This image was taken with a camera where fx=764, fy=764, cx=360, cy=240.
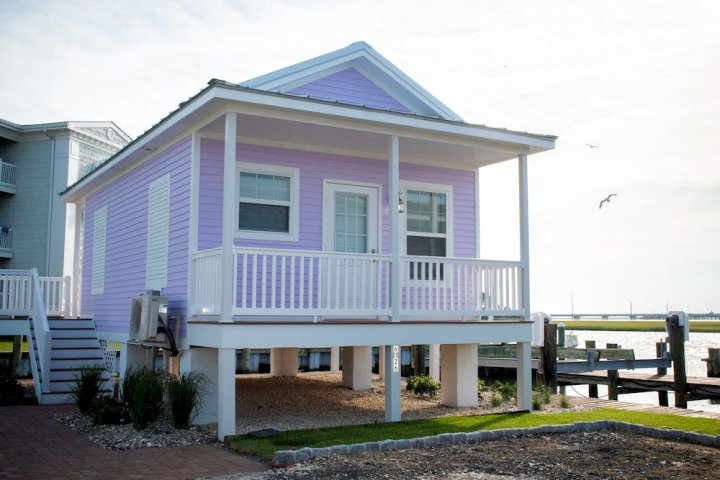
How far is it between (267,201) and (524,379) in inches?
201

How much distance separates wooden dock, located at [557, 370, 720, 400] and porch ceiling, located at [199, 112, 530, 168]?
8.38 metres

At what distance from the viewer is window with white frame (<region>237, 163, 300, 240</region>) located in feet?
40.4

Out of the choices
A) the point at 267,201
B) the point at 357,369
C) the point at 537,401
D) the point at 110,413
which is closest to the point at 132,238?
the point at 267,201

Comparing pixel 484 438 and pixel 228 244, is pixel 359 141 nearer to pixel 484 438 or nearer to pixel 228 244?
pixel 228 244

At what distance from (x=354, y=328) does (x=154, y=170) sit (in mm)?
5158

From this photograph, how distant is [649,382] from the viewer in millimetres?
20125

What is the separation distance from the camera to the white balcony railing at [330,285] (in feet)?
34.4

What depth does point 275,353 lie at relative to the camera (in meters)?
17.9

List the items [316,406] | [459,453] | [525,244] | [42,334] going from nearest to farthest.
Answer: [459,453], [525,244], [316,406], [42,334]

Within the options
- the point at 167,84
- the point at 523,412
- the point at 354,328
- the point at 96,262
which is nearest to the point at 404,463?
the point at 354,328

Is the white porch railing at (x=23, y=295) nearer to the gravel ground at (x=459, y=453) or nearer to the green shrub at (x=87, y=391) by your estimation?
the green shrub at (x=87, y=391)

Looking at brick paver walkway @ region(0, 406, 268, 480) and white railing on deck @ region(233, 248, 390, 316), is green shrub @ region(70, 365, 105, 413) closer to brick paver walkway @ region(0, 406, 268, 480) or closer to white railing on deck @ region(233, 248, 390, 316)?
brick paver walkway @ region(0, 406, 268, 480)

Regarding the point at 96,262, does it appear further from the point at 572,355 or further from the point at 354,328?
the point at 572,355

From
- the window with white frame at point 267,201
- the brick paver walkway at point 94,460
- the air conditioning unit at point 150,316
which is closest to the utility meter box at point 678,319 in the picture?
the window with white frame at point 267,201
